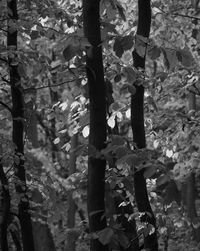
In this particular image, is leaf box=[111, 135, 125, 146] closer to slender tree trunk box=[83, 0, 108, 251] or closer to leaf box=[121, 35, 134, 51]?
slender tree trunk box=[83, 0, 108, 251]

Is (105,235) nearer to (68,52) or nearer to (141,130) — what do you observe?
(68,52)

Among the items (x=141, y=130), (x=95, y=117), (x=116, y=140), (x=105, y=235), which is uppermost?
(x=141, y=130)

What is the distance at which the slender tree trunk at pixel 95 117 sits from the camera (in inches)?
102

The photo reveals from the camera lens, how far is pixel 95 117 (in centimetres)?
259

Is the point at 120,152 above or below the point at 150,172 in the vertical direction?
above

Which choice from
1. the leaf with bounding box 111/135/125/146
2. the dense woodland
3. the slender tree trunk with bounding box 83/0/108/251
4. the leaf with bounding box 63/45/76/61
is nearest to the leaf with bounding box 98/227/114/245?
the dense woodland

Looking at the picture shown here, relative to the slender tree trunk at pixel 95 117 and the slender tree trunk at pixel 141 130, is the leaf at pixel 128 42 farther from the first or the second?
the slender tree trunk at pixel 141 130

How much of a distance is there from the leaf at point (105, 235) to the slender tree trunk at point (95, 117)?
0.61 feet

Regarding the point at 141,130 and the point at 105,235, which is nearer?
the point at 105,235

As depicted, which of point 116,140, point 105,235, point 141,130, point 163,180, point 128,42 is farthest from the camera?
point 141,130

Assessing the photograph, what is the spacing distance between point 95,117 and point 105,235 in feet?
2.26

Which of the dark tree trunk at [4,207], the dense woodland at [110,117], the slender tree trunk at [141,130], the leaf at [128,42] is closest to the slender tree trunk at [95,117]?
the dense woodland at [110,117]

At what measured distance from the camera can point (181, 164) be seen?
6.50m

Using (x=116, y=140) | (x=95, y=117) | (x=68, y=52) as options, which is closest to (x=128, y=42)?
(x=68, y=52)
